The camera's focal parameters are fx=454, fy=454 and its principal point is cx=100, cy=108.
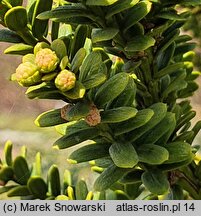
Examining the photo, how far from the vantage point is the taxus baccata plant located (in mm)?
330

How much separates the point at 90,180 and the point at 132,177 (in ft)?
1.84

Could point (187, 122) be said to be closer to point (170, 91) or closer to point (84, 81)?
point (170, 91)

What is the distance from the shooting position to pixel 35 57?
32cm

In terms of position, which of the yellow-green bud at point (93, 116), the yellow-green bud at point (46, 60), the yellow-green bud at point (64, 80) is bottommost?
the yellow-green bud at point (93, 116)

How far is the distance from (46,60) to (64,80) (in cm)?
2

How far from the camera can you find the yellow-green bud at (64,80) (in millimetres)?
311

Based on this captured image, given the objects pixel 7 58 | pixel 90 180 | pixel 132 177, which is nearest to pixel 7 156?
pixel 132 177

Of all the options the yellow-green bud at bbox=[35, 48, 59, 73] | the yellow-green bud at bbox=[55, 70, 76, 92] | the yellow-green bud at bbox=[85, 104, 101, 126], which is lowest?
the yellow-green bud at bbox=[85, 104, 101, 126]

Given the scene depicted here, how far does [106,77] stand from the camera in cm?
36

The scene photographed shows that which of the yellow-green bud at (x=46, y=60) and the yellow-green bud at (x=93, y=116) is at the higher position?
the yellow-green bud at (x=46, y=60)

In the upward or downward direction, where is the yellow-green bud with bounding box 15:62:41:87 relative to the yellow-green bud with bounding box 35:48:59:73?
downward

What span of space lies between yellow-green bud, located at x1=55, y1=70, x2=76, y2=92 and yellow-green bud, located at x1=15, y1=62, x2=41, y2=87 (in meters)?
0.01

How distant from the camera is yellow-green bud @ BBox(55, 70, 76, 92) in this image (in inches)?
12.2

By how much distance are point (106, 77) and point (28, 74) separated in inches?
3.0
